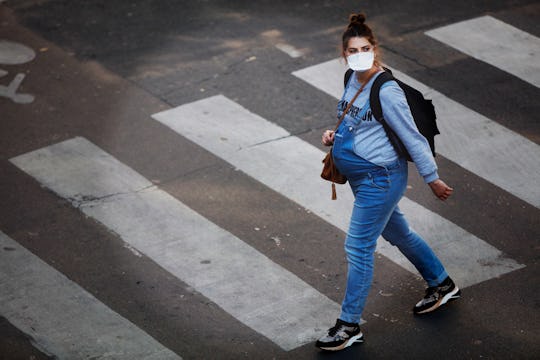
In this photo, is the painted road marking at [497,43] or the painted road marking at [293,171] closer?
the painted road marking at [293,171]

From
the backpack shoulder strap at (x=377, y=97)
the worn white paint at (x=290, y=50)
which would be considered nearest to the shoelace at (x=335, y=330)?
the backpack shoulder strap at (x=377, y=97)

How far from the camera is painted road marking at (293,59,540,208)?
949 centimetres

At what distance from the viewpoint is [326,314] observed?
7691mm

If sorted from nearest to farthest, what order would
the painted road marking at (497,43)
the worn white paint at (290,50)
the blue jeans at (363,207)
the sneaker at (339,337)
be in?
the blue jeans at (363,207), the sneaker at (339,337), the painted road marking at (497,43), the worn white paint at (290,50)

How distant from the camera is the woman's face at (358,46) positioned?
6836mm

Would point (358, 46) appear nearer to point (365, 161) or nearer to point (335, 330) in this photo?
point (365, 161)

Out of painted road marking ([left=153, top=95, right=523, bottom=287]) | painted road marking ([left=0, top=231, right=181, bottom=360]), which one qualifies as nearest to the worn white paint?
painted road marking ([left=153, top=95, right=523, bottom=287])

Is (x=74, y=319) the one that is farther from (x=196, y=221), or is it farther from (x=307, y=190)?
(x=307, y=190)

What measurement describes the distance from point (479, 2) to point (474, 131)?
11.4 feet

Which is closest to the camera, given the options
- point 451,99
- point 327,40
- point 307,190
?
point 307,190

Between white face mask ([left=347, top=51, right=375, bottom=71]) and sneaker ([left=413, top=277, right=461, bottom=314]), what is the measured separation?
184cm

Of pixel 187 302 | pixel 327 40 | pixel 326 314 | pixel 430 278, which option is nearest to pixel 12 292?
pixel 187 302

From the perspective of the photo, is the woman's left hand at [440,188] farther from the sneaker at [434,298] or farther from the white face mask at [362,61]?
the sneaker at [434,298]

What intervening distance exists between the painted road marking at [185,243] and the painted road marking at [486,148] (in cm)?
206
